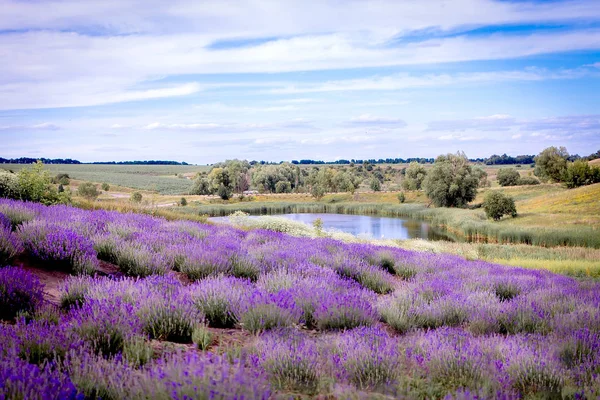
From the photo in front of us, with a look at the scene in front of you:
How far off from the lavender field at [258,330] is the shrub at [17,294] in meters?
0.01

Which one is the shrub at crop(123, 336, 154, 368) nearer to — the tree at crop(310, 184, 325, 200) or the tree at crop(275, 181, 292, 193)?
the tree at crop(310, 184, 325, 200)

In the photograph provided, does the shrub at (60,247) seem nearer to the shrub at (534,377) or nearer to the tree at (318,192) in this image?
the shrub at (534,377)

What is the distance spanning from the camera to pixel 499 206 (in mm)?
48875

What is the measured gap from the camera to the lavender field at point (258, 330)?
2.71m

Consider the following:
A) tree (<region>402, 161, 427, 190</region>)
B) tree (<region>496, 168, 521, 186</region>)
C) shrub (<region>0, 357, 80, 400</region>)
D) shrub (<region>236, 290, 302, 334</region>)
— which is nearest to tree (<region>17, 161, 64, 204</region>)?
shrub (<region>236, 290, 302, 334</region>)

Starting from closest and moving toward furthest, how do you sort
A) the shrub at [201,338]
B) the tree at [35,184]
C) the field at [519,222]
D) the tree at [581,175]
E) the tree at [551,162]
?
the shrub at [201,338]
the tree at [35,184]
the field at [519,222]
the tree at [581,175]
the tree at [551,162]

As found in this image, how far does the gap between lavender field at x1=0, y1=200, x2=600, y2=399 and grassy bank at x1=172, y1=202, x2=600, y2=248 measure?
51.5 feet

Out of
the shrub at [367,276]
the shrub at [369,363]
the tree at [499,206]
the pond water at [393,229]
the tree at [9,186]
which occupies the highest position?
the tree at [9,186]

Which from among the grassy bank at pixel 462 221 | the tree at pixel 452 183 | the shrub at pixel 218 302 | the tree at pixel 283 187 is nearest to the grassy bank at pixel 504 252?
the grassy bank at pixel 462 221

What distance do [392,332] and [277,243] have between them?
4.04 metres

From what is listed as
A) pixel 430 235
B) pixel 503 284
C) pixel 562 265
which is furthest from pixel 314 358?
pixel 430 235

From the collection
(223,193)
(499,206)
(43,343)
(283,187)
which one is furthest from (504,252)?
(283,187)

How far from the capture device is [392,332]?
4.93 meters

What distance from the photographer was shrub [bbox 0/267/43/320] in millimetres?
3914
